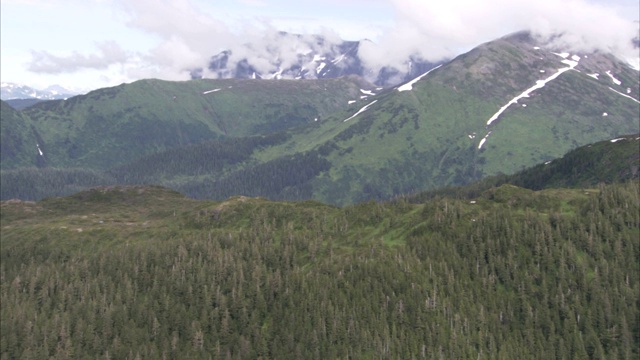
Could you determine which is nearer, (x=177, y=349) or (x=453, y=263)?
(x=177, y=349)

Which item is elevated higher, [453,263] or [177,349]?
[453,263]

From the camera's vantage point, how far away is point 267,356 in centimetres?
17350

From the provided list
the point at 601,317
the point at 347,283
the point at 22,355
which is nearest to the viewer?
the point at 22,355

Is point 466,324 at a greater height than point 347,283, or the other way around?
point 347,283

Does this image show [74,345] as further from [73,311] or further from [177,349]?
[177,349]

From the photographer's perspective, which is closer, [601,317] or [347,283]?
[601,317]

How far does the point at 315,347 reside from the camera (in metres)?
174

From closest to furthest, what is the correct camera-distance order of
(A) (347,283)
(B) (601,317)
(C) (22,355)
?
(C) (22,355)
(B) (601,317)
(A) (347,283)

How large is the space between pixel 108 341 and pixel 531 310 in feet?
476

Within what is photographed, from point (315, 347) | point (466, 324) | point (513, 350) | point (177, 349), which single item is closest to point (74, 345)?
point (177, 349)

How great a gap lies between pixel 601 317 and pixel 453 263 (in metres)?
51.8

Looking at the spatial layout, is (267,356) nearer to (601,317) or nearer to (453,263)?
(453,263)

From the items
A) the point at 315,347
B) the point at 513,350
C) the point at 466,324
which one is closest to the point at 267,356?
the point at 315,347

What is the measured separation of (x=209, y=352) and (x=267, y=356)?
20145mm
